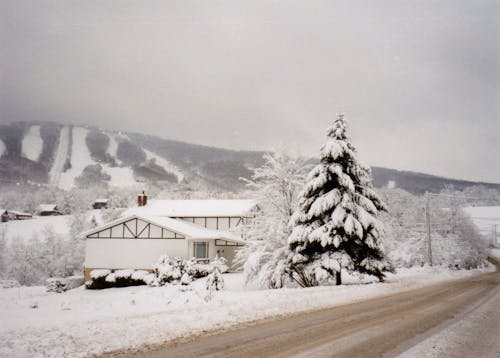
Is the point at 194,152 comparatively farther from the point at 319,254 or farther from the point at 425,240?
the point at 319,254

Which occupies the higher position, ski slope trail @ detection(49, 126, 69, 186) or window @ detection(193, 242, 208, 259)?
ski slope trail @ detection(49, 126, 69, 186)

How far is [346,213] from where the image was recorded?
844 inches

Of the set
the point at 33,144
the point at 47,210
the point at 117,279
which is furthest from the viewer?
the point at 33,144

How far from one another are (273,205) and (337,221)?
604 centimetres

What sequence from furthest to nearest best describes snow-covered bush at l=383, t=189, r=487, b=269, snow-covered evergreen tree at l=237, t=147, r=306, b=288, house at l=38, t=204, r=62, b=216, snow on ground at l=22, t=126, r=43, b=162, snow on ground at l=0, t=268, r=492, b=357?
snow on ground at l=22, t=126, r=43, b=162 → house at l=38, t=204, r=62, b=216 → snow-covered bush at l=383, t=189, r=487, b=269 → snow-covered evergreen tree at l=237, t=147, r=306, b=288 → snow on ground at l=0, t=268, r=492, b=357

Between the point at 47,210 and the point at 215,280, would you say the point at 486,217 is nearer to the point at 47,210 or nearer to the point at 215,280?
the point at 215,280

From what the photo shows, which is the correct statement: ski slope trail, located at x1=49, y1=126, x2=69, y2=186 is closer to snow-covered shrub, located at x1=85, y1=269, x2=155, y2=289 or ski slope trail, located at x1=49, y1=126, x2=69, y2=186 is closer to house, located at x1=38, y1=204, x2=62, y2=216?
house, located at x1=38, y1=204, x2=62, y2=216

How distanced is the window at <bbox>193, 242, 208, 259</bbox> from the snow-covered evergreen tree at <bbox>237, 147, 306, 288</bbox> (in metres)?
11.8

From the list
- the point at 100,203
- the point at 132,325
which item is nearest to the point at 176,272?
the point at 132,325

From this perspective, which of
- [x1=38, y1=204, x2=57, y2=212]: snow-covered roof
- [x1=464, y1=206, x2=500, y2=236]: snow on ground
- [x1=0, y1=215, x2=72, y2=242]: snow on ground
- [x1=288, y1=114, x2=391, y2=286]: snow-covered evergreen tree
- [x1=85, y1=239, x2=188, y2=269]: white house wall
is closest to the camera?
[x1=288, y1=114, x2=391, y2=286]: snow-covered evergreen tree

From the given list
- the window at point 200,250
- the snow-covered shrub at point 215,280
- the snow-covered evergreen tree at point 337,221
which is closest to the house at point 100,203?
the window at point 200,250

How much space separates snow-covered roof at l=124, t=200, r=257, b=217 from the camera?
1761 inches

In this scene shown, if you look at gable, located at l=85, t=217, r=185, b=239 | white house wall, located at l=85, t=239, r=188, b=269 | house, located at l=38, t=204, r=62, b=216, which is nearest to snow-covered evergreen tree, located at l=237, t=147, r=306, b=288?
white house wall, located at l=85, t=239, r=188, b=269

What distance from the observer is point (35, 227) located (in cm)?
9106
